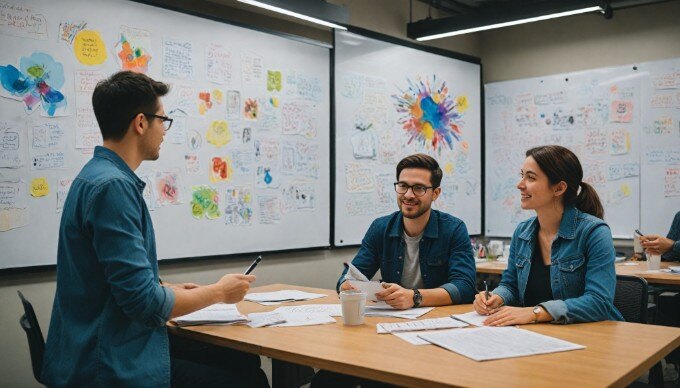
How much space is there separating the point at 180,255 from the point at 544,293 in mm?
2127

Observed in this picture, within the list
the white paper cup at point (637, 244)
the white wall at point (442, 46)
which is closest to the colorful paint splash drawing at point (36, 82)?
the white wall at point (442, 46)

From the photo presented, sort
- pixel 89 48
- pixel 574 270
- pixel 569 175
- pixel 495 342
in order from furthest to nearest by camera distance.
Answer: pixel 89 48 → pixel 569 175 → pixel 574 270 → pixel 495 342

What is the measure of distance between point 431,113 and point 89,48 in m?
3.13

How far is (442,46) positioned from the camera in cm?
579

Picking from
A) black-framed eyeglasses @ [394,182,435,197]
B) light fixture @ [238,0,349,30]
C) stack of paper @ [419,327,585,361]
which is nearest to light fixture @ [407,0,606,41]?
light fixture @ [238,0,349,30]

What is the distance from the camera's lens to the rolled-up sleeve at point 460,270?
2547mm

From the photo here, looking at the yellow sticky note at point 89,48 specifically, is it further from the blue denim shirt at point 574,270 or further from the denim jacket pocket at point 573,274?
the denim jacket pocket at point 573,274

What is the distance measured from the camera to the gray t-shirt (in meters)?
2.77

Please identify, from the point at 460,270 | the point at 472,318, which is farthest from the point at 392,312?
the point at 460,270

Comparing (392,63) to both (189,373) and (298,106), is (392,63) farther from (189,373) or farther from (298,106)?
(189,373)

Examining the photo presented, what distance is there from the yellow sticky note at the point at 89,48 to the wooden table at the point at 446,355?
1785 mm

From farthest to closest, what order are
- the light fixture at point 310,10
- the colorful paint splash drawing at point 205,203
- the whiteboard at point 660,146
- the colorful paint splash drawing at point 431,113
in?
the colorful paint splash drawing at point 431,113, the whiteboard at point 660,146, the colorful paint splash drawing at point 205,203, the light fixture at point 310,10

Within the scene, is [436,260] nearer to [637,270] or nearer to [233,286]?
[233,286]

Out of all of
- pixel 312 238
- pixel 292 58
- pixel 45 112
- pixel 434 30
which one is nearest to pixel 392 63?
pixel 434 30
